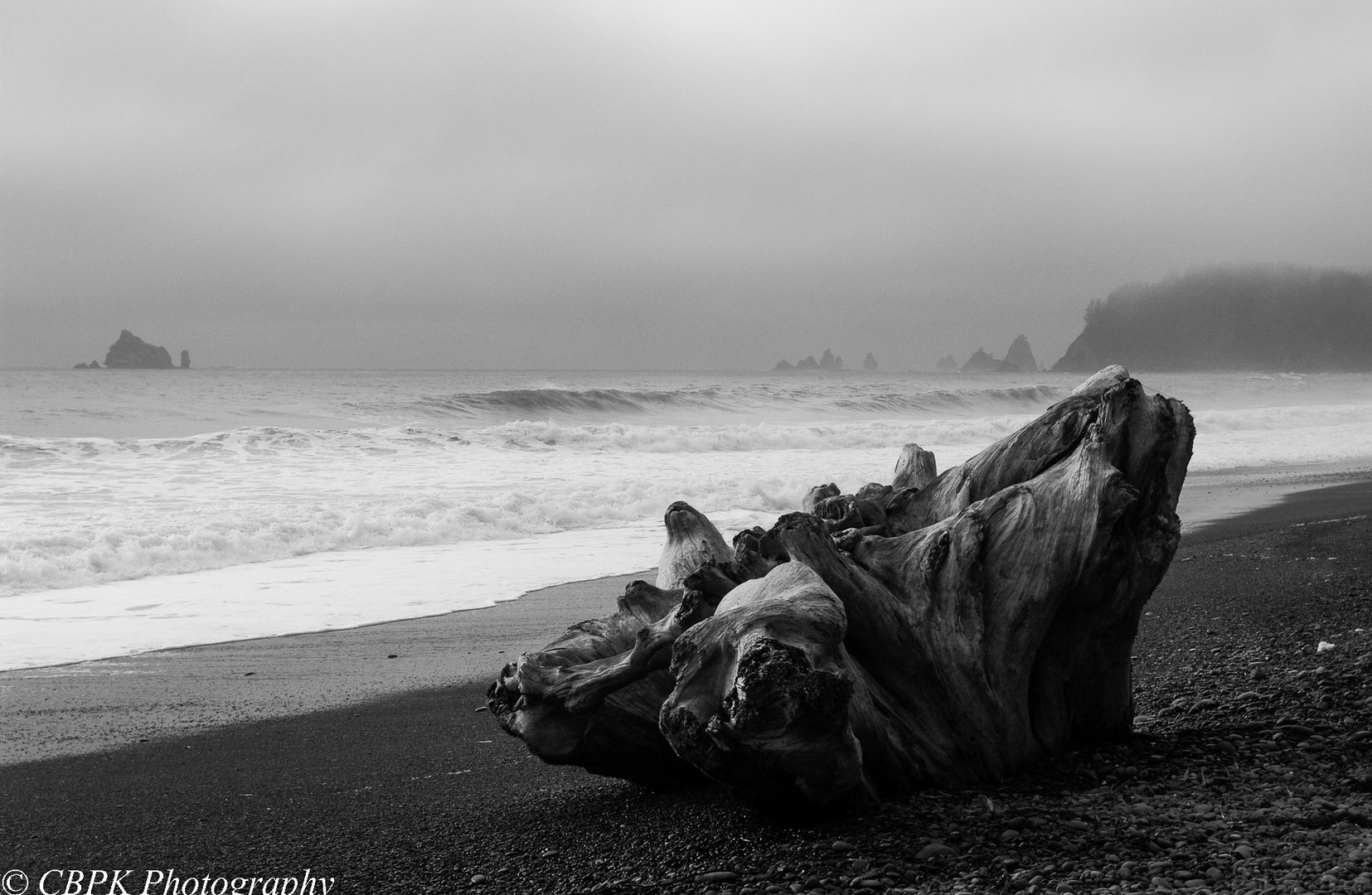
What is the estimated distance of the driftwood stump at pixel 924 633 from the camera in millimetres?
2756

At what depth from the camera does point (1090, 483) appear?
327 cm

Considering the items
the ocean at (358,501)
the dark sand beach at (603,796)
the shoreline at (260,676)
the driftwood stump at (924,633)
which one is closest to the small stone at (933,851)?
the dark sand beach at (603,796)

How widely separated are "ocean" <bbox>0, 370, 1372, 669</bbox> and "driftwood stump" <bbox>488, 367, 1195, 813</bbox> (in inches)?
171

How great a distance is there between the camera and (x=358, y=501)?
41.5 feet

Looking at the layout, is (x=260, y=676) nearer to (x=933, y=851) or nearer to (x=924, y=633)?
(x=924, y=633)

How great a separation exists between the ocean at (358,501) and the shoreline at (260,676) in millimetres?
354

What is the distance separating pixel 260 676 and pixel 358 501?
7.21m

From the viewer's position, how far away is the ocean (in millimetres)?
7672

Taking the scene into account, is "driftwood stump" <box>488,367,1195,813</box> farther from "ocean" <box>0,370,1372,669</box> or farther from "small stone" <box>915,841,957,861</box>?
"ocean" <box>0,370,1372,669</box>

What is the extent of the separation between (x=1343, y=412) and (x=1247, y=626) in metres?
35.9

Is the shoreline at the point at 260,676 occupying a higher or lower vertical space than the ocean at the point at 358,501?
lower

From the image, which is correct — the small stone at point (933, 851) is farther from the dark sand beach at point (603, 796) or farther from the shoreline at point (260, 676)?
the shoreline at point (260, 676)

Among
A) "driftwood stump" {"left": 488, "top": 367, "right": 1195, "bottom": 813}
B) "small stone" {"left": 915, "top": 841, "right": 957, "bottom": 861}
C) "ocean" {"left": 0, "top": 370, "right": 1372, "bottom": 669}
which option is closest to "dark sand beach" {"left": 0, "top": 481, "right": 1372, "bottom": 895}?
"small stone" {"left": 915, "top": 841, "right": 957, "bottom": 861}

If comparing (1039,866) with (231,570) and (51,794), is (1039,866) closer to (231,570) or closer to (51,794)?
(51,794)
